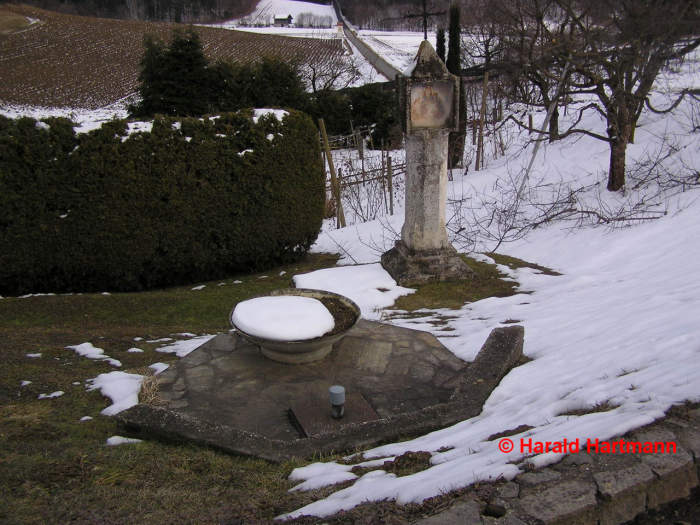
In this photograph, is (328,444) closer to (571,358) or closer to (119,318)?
(571,358)

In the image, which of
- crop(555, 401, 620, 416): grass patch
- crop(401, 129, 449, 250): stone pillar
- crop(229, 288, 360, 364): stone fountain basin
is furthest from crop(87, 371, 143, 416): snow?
crop(401, 129, 449, 250): stone pillar

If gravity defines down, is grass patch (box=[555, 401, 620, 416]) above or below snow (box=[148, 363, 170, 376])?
above

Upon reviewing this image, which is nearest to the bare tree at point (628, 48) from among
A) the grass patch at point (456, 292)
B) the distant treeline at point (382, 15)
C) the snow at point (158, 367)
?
the grass patch at point (456, 292)

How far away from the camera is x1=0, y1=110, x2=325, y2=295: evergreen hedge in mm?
6656

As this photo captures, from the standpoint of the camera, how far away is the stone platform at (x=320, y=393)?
3254 millimetres

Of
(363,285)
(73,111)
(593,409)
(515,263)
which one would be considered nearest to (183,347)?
(363,285)

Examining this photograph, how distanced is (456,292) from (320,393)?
2906 mm

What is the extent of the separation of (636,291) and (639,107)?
245 inches

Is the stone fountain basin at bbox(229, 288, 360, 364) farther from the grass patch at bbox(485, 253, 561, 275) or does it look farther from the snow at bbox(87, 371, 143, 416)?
the grass patch at bbox(485, 253, 561, 275)

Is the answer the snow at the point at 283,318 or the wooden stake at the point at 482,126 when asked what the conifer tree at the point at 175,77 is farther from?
the snow at the point at 283,318

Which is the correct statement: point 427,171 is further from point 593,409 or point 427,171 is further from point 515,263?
point 593,409

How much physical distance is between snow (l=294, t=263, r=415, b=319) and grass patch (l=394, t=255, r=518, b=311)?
0.56 ft

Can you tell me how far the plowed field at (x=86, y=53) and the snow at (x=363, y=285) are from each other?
20908mm

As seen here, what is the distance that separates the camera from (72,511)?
2.42 metres
